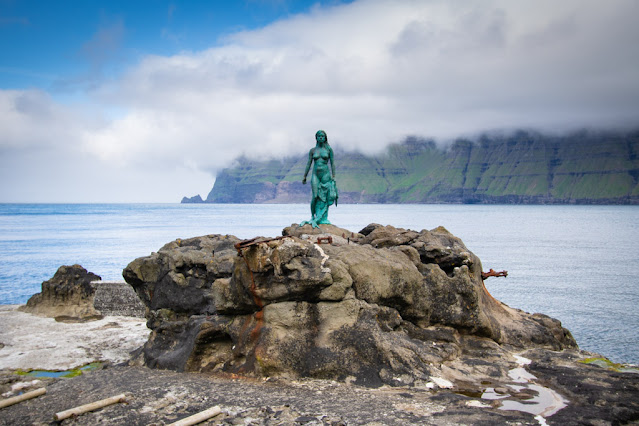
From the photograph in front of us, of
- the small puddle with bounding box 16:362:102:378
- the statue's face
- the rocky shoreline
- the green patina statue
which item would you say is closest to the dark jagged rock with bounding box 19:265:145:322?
the small puddle with bounding box 16:362:102:378

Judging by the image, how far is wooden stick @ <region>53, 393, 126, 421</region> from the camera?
326 inches

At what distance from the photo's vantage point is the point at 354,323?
1080 centimetres

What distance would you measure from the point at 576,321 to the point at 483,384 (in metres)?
18.3

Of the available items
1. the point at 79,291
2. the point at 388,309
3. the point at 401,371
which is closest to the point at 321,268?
the point at 388,309

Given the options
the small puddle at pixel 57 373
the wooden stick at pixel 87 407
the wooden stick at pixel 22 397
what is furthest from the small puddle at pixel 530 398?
the small puddle at pixel 57 373

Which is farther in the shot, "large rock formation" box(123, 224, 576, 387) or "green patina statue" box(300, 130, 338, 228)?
"green patina statue" box(300, 130, 338, 228)

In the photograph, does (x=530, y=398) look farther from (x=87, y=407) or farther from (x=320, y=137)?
(x=320, y=137)

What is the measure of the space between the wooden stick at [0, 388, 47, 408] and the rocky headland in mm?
177

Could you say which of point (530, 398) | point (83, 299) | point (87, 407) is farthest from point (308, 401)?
point (83, 299)

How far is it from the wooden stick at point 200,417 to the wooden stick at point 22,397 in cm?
344

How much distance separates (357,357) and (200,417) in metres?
3.39

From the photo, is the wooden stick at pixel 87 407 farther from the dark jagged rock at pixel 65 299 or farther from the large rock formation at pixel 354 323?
the dark jagged rock at pixel 65 299

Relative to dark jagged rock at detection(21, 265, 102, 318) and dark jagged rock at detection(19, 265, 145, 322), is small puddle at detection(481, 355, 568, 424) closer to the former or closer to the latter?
dark jagged rock at detection(19, 265, 145, 322)

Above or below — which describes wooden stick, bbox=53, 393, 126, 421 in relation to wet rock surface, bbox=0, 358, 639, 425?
above
